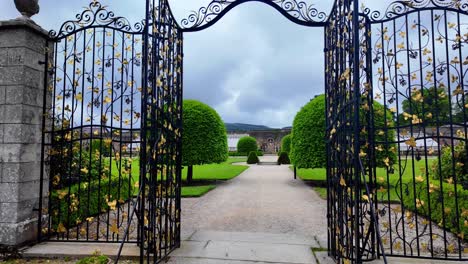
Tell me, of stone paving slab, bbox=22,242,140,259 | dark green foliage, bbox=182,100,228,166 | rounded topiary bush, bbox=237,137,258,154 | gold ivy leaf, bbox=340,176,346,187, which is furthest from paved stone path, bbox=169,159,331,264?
rounded topiary bush, bbox=237,137,258,154

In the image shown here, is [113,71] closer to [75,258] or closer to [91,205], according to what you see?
[75,258]

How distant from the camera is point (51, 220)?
4297mm

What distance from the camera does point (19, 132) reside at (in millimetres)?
3816

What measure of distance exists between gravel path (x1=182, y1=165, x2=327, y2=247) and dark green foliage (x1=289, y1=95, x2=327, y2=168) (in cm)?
103

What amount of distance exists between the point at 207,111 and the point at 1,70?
296 inches

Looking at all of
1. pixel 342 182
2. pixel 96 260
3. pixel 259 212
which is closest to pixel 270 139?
pixel 259 212

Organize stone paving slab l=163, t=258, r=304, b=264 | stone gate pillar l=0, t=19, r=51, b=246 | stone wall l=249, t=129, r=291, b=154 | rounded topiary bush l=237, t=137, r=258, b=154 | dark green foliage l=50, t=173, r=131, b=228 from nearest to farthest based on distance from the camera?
1. stone paving slab l=163, t=258, r=304, b=264
2. stone gate pillar l=0, t=19, r=51, b=246
3. dark green foliage l=50, t=173, r=131, b=228
4. rounded topiary bush l=237, t=137, r=258, b=154
5. stone wall l=249, t=129, r=291, b=154

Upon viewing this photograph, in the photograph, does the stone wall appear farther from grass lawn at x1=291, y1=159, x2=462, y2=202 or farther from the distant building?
grass lawn at x1=291, y1=159, x2=462, y2=202

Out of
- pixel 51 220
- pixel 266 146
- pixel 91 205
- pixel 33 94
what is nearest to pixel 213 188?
pixel 91 205

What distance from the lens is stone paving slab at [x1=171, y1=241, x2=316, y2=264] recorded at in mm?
3449

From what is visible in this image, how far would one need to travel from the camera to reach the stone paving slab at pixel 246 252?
3.45m

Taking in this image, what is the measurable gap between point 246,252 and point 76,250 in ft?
6.95

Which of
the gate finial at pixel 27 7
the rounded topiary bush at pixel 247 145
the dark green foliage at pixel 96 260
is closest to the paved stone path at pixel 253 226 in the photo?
the dark green foliage at pixel 96 260

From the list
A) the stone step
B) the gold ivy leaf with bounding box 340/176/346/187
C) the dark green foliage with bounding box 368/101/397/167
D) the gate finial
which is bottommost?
the stone step
